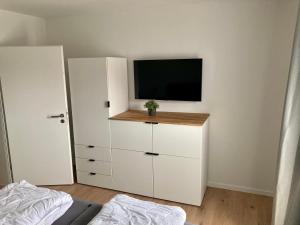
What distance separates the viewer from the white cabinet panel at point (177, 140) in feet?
8.40

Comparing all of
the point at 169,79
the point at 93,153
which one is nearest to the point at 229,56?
the point at 169,79

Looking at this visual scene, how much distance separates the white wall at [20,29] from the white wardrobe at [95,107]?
92 centimetres

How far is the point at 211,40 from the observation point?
2.81 m

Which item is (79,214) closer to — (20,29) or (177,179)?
(177,179)

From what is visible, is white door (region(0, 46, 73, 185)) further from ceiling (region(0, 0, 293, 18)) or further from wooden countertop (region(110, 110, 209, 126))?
wooden countertop (region(110, 110, 209, 126))

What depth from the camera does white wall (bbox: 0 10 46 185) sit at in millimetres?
3043

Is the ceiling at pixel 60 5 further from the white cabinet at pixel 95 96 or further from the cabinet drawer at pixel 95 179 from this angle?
the cabinet drawer at pixel 95 179

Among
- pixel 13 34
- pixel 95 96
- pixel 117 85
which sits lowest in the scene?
pixel 95 96

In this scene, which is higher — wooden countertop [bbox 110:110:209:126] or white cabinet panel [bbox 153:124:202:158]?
wooden countertop [bbox 110:110:209:126]

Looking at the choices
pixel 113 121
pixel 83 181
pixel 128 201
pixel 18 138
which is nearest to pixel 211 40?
pixel 113 121

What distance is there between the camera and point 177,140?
8.63 ft

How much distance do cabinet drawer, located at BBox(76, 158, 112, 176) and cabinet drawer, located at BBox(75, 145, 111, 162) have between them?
0.05m

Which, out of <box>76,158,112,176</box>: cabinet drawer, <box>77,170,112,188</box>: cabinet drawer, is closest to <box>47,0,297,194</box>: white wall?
<box>76,158,112,176</box>: cabinet drawer

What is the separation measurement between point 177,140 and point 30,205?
1.53 metres
